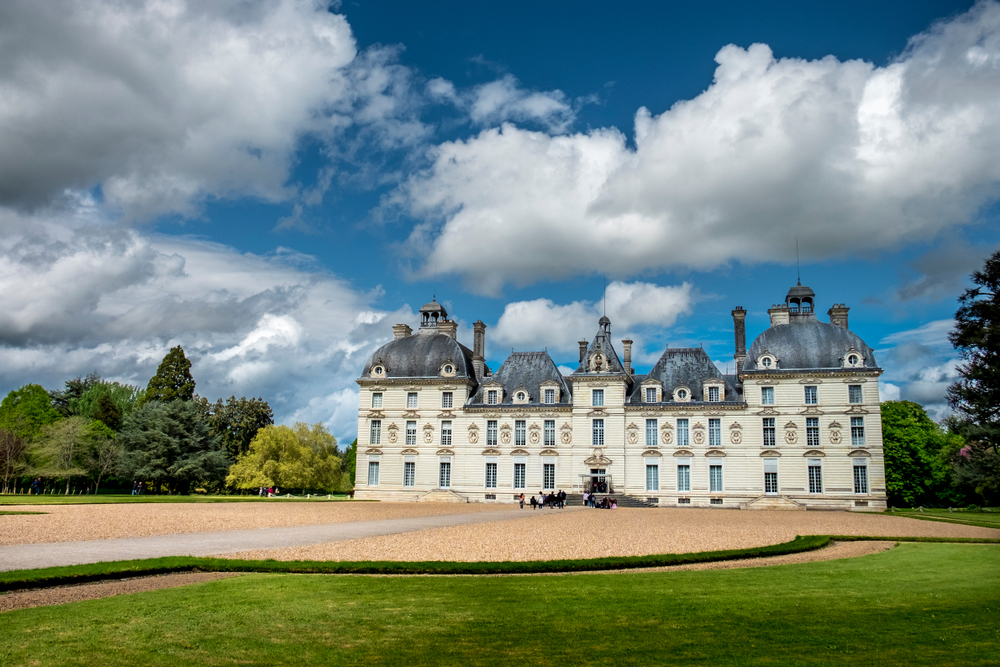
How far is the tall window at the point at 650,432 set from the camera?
174 feet

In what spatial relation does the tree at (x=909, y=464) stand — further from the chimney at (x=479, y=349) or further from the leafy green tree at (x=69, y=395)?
the leafy green tree at (x=69, y=395)

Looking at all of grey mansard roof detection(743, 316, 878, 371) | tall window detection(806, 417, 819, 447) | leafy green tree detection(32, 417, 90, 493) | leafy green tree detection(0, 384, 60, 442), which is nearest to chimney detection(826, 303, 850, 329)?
grey mansard roof detection(743, 316, 878, 371)

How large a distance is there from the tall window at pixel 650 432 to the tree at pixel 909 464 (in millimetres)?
19392

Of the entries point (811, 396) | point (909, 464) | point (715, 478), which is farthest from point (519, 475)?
point (909, 464)

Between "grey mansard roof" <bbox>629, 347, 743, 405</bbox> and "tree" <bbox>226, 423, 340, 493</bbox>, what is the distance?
2710 cm

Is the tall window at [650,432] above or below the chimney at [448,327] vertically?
below

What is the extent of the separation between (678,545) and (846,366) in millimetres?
36631

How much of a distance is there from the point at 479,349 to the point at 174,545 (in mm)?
44465

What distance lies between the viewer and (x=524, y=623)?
29.0 feet

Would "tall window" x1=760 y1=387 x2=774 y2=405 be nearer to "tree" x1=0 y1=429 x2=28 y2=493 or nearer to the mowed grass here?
the mowed grass

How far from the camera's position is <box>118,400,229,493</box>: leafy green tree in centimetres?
5616

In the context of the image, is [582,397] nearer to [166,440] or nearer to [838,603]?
[166,440]

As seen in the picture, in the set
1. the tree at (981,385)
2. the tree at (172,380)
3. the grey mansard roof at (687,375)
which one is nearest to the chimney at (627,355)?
the grey mansard roof at (687,375)

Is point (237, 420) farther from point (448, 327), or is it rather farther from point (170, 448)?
point (448, 327)
